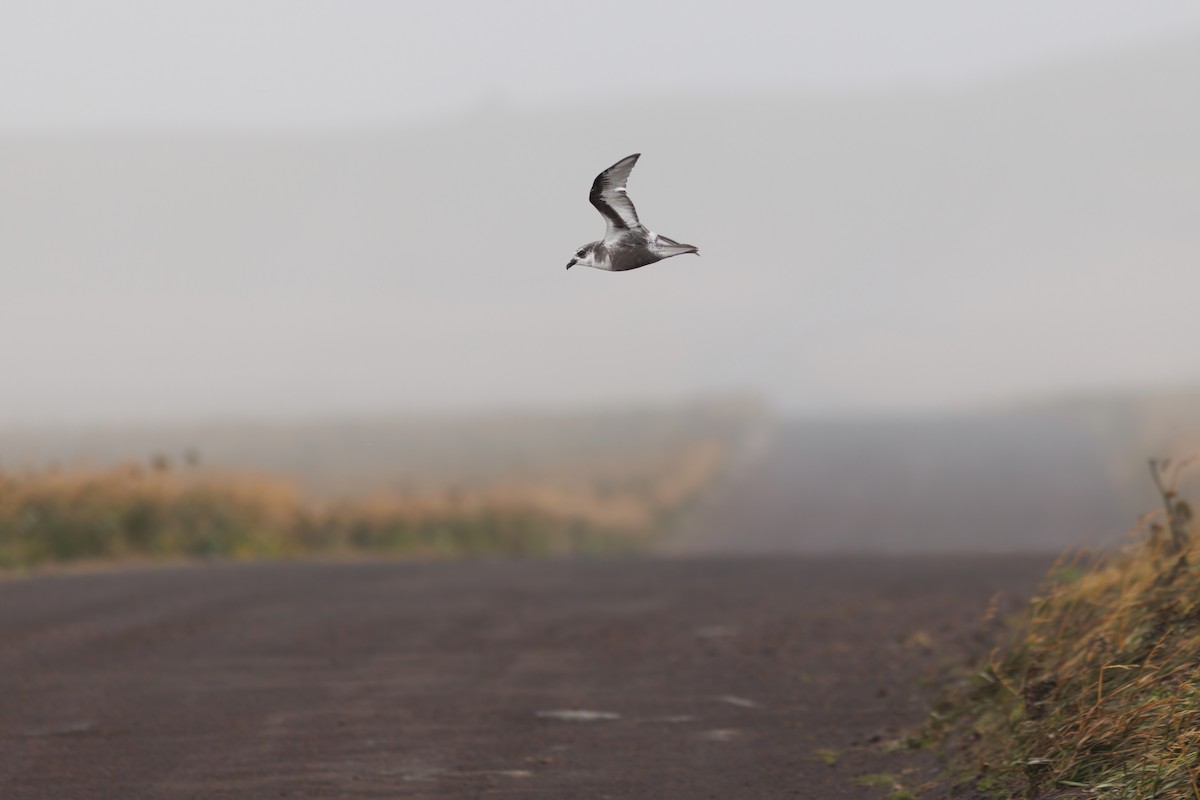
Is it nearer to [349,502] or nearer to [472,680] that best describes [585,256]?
[472,680]

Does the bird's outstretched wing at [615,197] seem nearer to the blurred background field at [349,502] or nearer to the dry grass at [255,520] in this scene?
the dry grass at [255,520]

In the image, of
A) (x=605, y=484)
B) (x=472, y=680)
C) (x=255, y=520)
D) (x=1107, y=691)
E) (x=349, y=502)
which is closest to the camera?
(x=1107, y=691)

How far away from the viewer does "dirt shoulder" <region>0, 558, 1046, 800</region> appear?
8742mm

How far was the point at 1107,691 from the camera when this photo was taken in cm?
834

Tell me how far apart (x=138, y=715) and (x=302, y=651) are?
2.66 metres

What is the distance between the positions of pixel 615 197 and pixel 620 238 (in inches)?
6.6

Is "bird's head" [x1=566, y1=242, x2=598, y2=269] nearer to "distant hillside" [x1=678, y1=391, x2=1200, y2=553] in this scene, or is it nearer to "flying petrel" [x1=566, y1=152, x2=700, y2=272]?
"flying petrel" [x1=566, y1=152, x2=700, y2=272]

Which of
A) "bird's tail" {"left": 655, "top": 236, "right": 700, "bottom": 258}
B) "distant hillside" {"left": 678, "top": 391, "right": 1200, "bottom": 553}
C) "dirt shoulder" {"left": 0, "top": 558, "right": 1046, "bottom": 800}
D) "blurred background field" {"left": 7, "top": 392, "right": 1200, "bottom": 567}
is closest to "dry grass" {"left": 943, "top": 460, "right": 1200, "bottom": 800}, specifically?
"dirt shoulder" {"left": 0, "top": 558, "right": 1046, "bottom": 800}

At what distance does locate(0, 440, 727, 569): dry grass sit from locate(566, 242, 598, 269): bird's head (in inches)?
612

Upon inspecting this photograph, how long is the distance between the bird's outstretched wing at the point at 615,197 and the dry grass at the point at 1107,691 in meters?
2.95

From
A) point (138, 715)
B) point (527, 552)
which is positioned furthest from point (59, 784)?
point (527, 552)

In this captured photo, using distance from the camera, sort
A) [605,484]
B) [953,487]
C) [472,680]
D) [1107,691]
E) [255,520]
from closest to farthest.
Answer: [1107,691]
[472,680]
[255,520]
[605,484]
[953,487]

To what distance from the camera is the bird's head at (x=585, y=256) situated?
17.4ft

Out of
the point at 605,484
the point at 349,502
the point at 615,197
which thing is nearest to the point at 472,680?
the point at 615,197
